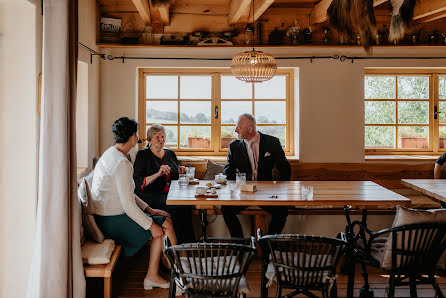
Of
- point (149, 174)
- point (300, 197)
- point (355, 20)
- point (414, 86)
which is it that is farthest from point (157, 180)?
point (414, 86)

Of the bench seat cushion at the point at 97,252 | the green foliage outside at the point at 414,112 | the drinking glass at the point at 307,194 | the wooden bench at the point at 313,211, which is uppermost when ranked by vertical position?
the green foliage outside at the point at 414,112

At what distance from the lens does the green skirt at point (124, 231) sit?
11.9 feet

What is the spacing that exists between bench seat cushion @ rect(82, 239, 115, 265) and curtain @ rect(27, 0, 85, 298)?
37 cm

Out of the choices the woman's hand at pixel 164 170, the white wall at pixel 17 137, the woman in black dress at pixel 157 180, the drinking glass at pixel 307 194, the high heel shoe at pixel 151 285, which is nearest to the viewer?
the white wall at pixel 17 137

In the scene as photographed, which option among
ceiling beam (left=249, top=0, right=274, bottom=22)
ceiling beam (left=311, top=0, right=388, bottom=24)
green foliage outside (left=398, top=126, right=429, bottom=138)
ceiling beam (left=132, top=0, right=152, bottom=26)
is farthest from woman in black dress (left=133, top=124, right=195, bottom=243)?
green foliage outside (left=398, top=126, right=429, bottom=138)

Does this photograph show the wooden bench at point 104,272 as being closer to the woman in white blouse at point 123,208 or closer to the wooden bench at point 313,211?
the woman in white blouse at point 123,208

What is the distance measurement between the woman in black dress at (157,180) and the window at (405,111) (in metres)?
2.69

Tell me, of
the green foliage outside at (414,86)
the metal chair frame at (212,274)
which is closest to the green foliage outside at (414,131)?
the green foliage outside at (414,86)

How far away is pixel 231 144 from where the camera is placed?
4898mm

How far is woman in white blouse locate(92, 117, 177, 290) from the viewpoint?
3508 millimetres

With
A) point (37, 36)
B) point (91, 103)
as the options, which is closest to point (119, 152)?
point (37, 36)

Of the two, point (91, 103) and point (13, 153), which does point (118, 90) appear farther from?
point (13, 153)

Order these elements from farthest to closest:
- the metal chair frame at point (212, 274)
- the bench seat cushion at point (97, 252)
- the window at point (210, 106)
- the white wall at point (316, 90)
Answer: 1. the window at point (210, 106)
2. the white wall at point (316, 90)
3. the bench seat cushion at point (97, 252)
4. the metal chair frame at point (212, 274)

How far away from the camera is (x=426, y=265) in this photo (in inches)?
116
